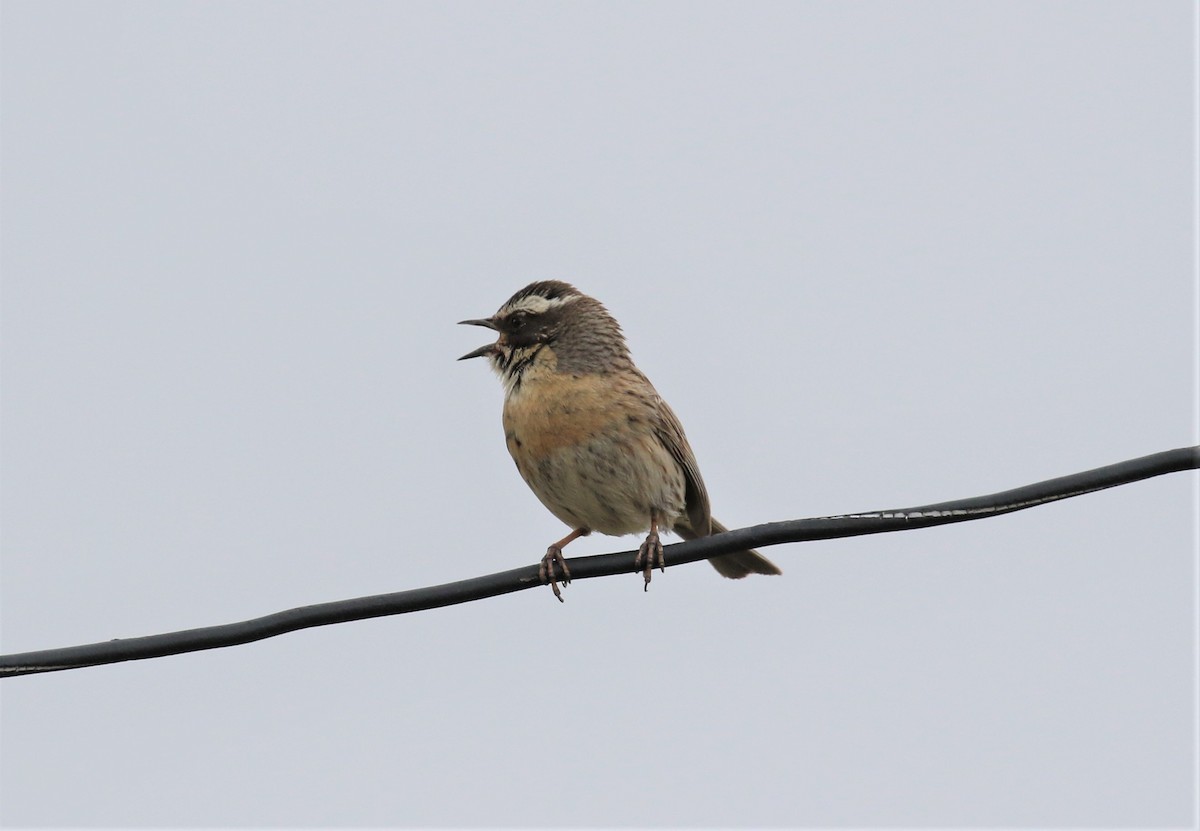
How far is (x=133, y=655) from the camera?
6.18 metres

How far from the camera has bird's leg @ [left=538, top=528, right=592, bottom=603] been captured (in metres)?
7.11

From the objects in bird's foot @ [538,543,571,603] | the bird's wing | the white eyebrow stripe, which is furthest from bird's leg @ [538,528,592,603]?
the white eyebrow stripe

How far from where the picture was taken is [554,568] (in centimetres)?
810

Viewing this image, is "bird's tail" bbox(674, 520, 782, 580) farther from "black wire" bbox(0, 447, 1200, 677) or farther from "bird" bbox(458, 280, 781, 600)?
"black wire" bbox(0, 447, 1200, 677)

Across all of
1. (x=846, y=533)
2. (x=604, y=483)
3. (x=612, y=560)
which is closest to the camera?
(x=846, y=533)

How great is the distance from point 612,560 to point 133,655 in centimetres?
249

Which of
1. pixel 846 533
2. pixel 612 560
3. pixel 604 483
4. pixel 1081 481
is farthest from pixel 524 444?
pixel 1081 481

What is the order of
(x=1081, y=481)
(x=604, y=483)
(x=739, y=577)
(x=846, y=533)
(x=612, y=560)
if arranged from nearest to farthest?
(x=1081, y=481) → (x=846, y=533) → (x=612, y=560) → (x=604, y=483) → (x=739, y=577)

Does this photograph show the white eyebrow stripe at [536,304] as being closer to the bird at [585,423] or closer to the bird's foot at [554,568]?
the bird at [585,423]

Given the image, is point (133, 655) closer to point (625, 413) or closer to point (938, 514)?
point (938, 514)

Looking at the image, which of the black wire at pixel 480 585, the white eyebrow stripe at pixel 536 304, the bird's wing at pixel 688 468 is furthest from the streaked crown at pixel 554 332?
the black wire at pixel 480 585

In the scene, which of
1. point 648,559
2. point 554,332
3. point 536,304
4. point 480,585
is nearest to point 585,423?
point 554,332

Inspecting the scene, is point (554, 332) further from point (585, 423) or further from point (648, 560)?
point (648, 560)

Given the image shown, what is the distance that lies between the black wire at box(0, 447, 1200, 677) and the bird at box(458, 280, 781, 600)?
93.2 inches
